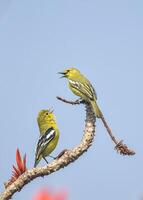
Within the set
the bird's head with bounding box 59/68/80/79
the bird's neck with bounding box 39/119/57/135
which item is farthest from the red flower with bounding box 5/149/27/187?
the bird's head with bounding box 59/68/80/79

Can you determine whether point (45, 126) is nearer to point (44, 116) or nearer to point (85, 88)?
point (44, 116)

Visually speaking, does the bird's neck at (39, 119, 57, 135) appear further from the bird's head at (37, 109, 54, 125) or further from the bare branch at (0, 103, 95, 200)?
the bare branch at (0, 103, 95, 200)

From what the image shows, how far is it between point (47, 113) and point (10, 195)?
1.18 metres

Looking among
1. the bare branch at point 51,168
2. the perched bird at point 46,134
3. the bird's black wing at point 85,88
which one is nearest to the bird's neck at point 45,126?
the perched bird at point 46,134

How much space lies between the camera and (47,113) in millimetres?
3031

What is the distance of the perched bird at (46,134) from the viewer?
2.82 metres

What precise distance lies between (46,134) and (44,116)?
160 mm

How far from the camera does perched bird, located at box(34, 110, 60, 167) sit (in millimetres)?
2818

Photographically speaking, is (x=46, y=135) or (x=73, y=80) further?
(x=73, y=80)

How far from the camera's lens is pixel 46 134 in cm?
296

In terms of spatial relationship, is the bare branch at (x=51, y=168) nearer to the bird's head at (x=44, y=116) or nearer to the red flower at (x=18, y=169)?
the red flower at (x=18, y=169)

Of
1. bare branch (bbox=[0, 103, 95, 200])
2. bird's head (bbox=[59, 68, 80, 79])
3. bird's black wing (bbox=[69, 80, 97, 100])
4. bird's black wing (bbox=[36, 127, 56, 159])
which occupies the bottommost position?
bare branch (bbox=[0, 103, 95, 200])

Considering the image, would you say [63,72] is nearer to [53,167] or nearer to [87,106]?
[87,106]

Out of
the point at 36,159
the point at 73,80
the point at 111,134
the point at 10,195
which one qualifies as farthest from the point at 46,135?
the point at 73,80
